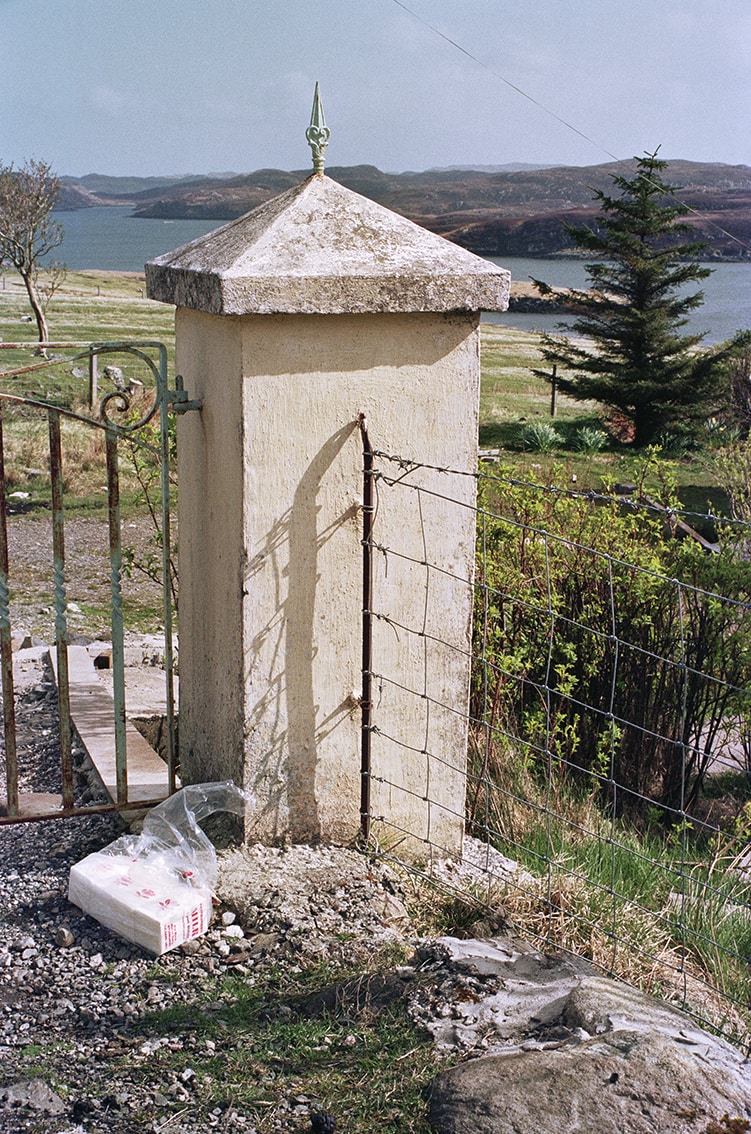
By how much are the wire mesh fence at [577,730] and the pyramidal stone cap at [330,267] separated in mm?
453

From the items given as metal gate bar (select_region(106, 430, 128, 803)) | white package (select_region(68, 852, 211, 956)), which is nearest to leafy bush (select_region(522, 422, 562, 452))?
metal gate bar (select_region(106, 430, 128, 803))

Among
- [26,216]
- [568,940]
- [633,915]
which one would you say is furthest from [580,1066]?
[26,216]

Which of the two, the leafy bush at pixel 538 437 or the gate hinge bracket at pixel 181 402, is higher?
the gate hinge bracket at pixel 181 402

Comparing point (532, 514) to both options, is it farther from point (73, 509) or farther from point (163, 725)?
point (73, 509)

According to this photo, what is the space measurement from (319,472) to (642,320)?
2187cm

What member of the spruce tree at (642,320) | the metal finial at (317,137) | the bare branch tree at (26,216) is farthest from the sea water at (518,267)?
the metal finial at (317,137)

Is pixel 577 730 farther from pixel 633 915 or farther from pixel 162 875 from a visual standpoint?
pixel 162 875

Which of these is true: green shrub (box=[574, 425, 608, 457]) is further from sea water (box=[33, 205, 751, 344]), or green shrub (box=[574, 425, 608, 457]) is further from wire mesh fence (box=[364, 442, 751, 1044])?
wire mesh fence (box=[364, 442, 751, 1044])

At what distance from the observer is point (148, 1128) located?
83.5 inches

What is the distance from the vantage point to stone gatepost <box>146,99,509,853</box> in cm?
292

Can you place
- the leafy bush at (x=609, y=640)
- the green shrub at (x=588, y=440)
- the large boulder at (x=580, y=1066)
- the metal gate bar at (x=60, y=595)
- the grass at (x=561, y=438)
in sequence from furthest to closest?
the green shrub at (x=588, y=440) < the grass at (x=561, y=438) < the leafy bush at (x=609, y=640) < the metal gate bar at (x=60, y=595) < the large boulder at (x=580, y=1066)

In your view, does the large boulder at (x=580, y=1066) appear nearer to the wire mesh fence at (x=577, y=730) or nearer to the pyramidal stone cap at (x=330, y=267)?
the wire mesh fence at (x=577, y=730)

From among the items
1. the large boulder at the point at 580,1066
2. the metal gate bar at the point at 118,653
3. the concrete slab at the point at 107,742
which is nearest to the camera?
the large boulder at the point at 580,1066

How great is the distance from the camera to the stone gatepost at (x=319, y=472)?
115 inches
